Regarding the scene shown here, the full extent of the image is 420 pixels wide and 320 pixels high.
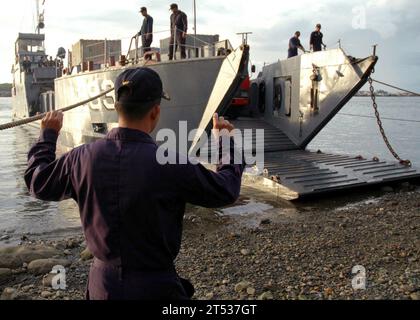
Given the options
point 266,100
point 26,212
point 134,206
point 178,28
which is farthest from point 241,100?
point 134,206

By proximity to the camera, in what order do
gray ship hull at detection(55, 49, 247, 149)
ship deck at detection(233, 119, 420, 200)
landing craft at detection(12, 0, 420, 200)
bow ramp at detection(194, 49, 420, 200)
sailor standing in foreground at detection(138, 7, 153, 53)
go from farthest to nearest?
1. sailor standing in foreground at detection(138, 7, 153, 53)
2. gray ship hull at detection(55, 49, 247, 149)
3. landing craft at detection(12, 0, 420, 200)
4. bow ramp at detection(194, 49, 420, 200)
5. ship deck at detection(233, 119, 420, 200)

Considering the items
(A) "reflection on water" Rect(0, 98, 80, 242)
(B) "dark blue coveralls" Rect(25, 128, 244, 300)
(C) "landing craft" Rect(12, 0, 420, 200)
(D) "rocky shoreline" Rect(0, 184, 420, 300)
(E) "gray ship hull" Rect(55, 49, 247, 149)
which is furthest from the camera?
(E) "gray ship hull" Rect(55, 49, 247, 149)

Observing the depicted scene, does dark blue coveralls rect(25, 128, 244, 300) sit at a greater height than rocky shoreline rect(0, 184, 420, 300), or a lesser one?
greater

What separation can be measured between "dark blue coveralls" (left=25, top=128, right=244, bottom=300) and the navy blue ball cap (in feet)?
0.50

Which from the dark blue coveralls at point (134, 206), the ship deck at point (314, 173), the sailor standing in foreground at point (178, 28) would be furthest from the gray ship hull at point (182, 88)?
the dark blue coveralls at point (134, 206)

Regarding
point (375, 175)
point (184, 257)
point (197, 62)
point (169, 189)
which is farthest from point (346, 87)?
point (169, 189)

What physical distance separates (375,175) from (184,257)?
595 centimetres

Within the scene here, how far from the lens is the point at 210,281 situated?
4973 mm

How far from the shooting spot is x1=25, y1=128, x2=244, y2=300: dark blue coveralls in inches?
77.1

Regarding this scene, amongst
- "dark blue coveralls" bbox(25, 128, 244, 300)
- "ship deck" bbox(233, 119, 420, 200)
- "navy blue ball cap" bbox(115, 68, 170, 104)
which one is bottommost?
"ship deck" bbox(233, 119, 420, 200)

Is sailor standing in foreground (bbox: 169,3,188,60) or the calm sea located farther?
sailor standing in foreground (bbox: 169,3,188,60)

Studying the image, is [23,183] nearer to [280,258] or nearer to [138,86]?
[280,258]

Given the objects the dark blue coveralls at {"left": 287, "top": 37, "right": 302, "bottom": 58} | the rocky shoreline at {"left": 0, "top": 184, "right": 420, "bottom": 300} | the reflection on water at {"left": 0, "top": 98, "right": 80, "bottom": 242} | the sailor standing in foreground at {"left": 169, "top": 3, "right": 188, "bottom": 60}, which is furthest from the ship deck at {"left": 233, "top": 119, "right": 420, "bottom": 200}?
the reflection on water at {"left": 0, "top": 98, "right": 80, "bottom": 242}

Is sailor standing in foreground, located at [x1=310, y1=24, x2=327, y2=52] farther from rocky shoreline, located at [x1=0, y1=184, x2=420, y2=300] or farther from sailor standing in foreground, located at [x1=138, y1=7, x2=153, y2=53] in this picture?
rocky shoreline, located at [x1=0, y1=184, x2=420, y2=300]
